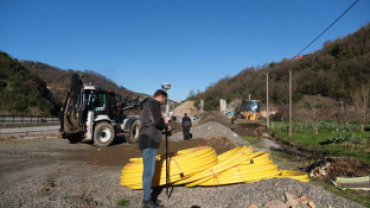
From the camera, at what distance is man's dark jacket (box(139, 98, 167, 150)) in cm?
379

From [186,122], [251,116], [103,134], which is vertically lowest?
[103,134]

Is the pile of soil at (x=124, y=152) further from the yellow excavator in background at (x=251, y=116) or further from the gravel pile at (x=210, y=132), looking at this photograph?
the yellow excavator in background at (x=251, y=116)

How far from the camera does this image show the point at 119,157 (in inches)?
326

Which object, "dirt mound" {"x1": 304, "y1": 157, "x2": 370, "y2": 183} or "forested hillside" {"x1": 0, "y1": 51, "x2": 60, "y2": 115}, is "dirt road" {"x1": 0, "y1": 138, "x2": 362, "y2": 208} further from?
"forested hillside" {"x1": 0, "y1": 51, "x2": 60, "y2": 115}

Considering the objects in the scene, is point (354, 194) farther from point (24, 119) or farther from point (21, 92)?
point (21, 92)

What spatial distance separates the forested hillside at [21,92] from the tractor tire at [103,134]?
23.1 meters

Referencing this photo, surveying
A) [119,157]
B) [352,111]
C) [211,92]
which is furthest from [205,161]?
[211,92]

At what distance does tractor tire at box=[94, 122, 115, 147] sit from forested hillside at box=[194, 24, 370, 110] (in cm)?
2541

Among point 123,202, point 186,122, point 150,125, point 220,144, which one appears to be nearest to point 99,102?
point 186,122

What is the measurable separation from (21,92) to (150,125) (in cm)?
3513

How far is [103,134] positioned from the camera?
1171cm

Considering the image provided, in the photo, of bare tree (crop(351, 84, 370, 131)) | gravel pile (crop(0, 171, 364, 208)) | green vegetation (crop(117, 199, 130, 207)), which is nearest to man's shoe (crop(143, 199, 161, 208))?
gravel pile (crop(0, 171, 364, 208))

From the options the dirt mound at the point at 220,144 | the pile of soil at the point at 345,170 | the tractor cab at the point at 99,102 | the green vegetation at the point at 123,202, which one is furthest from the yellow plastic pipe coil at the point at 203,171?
the tractor cab at the point at 99,102

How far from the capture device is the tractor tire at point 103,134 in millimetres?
11289
